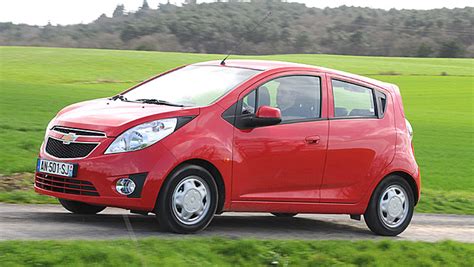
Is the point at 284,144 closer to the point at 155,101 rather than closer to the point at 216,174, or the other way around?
the point at 216,174

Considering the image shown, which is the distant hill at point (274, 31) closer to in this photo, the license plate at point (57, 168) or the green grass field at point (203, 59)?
the green grass field at point (203, 59)

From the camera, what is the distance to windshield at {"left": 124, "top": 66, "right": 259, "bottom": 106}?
9117mm

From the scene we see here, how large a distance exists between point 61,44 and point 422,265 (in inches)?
2589

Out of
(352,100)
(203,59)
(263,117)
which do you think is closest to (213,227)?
Answer: (263,117)

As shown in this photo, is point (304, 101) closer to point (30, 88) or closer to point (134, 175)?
point (134, 175)

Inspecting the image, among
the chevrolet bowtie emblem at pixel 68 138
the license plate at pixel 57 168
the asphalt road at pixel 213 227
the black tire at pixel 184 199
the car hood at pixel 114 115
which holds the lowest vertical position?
the asphalt road at pixel 213 227

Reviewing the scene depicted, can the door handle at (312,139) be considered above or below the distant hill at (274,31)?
below

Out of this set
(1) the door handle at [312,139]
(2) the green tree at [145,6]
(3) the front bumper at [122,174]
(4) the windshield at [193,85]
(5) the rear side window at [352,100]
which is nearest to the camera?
(3) the front bumper at [122,174]

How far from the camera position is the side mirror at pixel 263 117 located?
8992mm

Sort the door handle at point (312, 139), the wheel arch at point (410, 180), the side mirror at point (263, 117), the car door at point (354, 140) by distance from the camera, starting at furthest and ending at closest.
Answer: the wheel arch at point (410, 180) < the car door at point (354, 140) < the door handle at point (312, 139) < the side mirror at point (263, 117)

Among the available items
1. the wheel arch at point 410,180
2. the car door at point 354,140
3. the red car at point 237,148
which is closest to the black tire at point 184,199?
the red car at point 237,148

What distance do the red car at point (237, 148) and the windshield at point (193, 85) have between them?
0.02m

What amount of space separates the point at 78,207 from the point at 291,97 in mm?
2416

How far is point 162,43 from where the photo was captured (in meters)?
70.0
